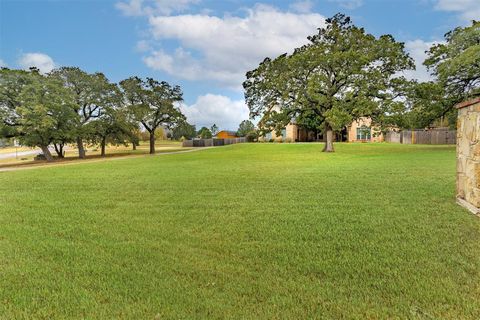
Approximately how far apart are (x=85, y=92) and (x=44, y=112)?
604 cm

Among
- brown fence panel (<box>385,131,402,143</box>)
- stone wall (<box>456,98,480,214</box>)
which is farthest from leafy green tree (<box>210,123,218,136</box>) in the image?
stone wall (<box>456,98,480,214</box>)

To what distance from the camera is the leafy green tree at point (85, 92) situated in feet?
96.7

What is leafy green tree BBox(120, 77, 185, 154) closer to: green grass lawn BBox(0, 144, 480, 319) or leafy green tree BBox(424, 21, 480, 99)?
leafy green tree BBox(424, 21, 480, 99)

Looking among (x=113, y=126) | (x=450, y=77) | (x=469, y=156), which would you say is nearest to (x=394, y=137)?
(x=450, y=77)

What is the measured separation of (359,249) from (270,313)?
1648mm

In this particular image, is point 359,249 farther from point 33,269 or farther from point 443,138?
point 443,138

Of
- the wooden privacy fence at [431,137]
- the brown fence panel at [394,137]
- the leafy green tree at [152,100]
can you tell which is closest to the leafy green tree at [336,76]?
the leafy green tree at [152,100]

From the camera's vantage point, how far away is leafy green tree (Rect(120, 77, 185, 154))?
109 feet

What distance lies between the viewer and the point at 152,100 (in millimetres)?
33906

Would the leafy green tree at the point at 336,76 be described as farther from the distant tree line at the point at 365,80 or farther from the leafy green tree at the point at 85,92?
the leafy green tree at the point at 85,92

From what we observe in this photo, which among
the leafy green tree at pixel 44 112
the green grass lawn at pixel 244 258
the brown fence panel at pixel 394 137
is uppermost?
the leafy green tree at pixel 44 112

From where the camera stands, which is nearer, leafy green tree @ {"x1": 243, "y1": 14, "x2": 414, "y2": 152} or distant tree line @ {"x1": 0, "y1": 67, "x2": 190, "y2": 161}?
leafy green tree @ {"x1": 243, "y1": 14, "x2": 414, "y2": 152}

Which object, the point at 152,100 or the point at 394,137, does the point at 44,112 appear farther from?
the point at 394,137

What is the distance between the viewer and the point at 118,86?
33.2 m
